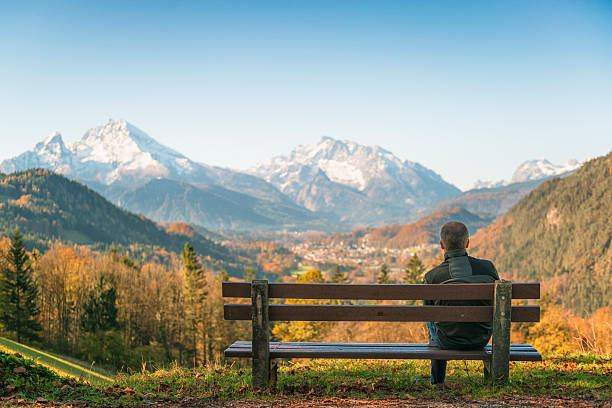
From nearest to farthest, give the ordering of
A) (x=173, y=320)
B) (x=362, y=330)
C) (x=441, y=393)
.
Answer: (x=441, y=393), (x=362, y=330), (x=173, y=320)

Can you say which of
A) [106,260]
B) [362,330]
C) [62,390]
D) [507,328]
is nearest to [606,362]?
[507,328]

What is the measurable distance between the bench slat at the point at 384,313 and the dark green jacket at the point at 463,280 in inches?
10.4

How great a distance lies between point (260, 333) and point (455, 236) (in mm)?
3123

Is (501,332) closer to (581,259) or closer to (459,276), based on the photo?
(459,276)

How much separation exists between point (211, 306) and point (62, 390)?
52491mm

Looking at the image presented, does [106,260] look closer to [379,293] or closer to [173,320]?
[173,320]

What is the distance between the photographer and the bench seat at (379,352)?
21.9 ft

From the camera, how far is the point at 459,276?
675 centimetres

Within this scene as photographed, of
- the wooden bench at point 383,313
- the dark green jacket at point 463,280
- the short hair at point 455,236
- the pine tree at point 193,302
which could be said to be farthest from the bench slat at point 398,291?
the pine tree at point 193,302

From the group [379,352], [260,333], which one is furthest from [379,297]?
[260,333]

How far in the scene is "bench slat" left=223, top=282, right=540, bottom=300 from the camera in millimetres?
6352

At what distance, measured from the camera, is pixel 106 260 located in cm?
→ 6103

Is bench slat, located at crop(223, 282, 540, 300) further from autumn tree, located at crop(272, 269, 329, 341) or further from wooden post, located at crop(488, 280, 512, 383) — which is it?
autumn tree, located at crop(272, 269, 329, 341)

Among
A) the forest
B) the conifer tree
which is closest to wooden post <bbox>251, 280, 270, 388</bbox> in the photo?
the forest
